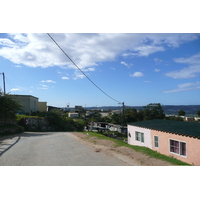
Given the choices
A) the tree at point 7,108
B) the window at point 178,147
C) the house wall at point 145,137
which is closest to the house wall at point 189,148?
the window at point 178,147

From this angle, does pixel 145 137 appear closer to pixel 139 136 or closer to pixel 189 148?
pixel 139 136

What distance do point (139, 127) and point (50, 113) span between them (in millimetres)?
13448

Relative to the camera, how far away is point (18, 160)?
6.56 m

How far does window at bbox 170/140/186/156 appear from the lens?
1054 centimetres

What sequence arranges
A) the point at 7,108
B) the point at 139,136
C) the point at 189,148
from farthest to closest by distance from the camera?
1. the point at 7,108
2. the point at 139,136
3. the point at 189,148

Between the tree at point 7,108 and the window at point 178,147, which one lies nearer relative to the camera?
the window at point 178,147

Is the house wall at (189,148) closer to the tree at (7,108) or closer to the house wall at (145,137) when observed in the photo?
the house wall at (145,137)

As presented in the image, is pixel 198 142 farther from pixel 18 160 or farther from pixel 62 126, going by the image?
pixel 62 126

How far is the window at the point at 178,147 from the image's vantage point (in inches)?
415

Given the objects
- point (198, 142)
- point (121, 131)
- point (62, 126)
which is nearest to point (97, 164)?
point (198, 142)

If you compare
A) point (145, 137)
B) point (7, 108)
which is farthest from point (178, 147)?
point (7, 108)

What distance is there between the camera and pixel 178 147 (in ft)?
35.8

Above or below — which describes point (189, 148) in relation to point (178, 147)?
above

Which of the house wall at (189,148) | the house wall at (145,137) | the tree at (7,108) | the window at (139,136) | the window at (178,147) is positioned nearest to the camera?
the house wall at (189,148)
